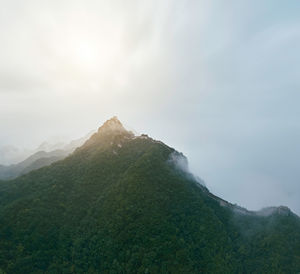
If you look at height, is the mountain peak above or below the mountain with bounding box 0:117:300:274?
above

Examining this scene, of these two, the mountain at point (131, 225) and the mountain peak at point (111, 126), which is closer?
the mountain at point (131, 225)

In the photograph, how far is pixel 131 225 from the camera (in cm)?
6431

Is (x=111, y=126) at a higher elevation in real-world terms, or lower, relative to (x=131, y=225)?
higher

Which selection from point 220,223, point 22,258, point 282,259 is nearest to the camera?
point 22,258

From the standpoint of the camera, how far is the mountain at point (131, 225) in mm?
59531

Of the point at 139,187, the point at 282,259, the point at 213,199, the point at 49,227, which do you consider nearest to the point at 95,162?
the point at 139,187

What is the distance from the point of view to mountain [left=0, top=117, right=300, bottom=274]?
5953cm

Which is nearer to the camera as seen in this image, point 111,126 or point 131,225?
point 131,225

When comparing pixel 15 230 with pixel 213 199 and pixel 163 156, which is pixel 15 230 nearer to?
pixel 163 156

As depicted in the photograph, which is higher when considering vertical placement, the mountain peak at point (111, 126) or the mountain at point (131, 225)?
the mountain peak at point (111, 126)

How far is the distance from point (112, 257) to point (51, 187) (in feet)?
102

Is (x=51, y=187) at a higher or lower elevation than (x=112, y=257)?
higher

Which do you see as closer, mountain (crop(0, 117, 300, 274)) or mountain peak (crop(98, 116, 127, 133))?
mountain (crop(0, 117, 300, 274))

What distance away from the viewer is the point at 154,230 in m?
63.5
